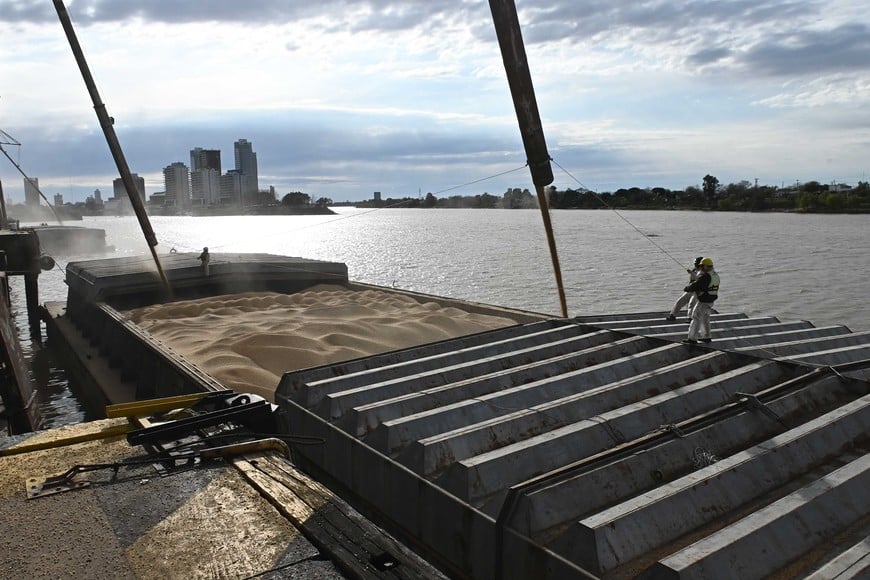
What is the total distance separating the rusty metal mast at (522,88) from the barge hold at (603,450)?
217cm

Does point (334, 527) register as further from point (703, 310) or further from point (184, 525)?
point (703, 310)

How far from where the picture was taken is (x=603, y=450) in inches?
205

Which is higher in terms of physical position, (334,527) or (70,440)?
(70,440)

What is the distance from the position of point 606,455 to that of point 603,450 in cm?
50

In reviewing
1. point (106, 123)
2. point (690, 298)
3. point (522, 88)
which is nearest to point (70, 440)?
point (522, 88)

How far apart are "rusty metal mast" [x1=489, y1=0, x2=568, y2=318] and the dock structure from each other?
2.17m

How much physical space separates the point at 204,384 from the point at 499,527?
583 cm

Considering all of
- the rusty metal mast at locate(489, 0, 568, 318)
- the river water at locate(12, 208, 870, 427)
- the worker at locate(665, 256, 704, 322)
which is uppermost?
the rusty metal mast at locate(489, 0, 568, 318)

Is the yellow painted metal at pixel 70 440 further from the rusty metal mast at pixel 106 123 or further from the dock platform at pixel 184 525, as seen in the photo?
the rusty metal mast at pixel 106 123

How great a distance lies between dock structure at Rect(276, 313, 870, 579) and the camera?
394 centimetres

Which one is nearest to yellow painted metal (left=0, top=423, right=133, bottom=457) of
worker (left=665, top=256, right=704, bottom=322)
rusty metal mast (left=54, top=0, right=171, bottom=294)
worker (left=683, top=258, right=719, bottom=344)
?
worker (left=683, top=258, right=719, bottom=344)

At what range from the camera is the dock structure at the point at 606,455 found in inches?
155

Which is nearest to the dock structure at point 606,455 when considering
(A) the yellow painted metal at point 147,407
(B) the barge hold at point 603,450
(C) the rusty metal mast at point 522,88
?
(B) the barge hold at point 603,450

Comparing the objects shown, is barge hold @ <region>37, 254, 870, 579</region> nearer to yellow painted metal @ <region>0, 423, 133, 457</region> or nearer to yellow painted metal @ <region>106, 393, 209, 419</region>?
yellow painted metal @ <region>106, 393, 209, 419</region>
